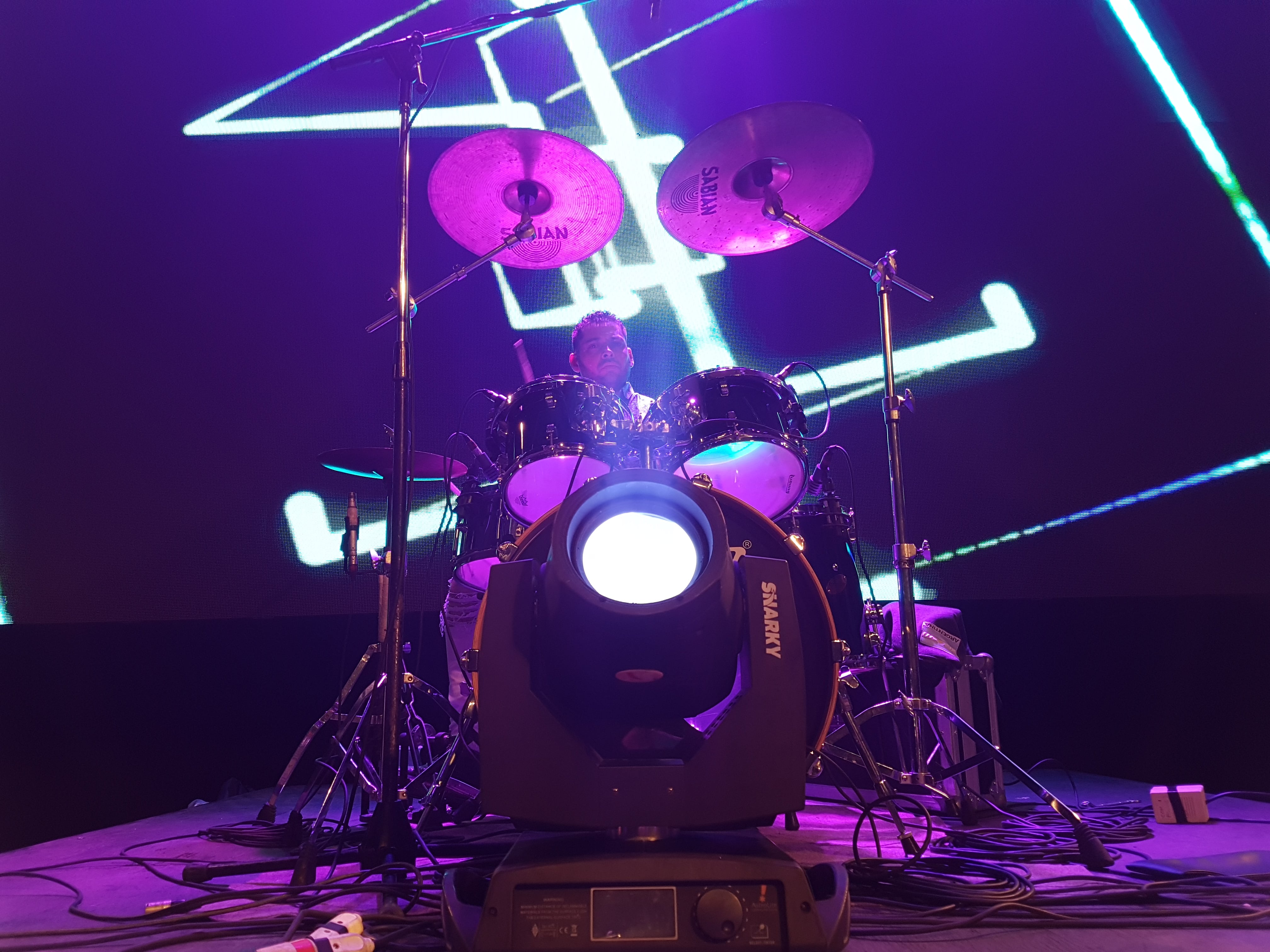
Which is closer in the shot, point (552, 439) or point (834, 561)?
point (552, 439)

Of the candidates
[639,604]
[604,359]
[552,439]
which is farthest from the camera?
[604,359]

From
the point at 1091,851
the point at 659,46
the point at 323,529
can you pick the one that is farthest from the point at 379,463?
the point at 659,46

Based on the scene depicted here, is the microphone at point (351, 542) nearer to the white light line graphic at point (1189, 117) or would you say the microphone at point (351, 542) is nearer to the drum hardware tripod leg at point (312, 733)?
the drum hardware tripod leg at point (312, 733)

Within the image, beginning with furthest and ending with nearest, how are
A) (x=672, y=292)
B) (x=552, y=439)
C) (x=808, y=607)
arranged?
(x=672, y=292) → (x=552, y=439) → (x=808, y=607)

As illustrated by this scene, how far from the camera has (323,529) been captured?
11.2 ft

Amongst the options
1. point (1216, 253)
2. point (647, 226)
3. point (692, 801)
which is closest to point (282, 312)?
point (647, 226)

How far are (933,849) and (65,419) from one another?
3437 mm

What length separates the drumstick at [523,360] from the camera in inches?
145

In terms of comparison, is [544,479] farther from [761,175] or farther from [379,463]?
[761,175]

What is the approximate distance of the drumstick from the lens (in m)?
3.67

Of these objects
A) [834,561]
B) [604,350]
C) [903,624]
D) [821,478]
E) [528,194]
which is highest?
[528,194]

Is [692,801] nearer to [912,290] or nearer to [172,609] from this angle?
[912,290]

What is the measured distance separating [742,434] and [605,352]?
1.01 metres

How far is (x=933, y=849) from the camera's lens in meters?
1.75
